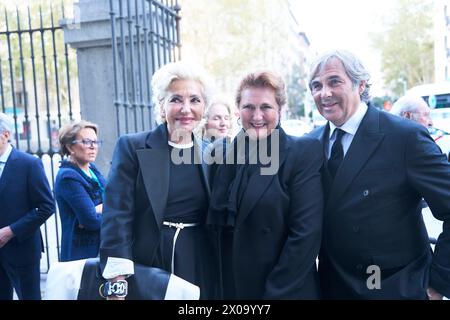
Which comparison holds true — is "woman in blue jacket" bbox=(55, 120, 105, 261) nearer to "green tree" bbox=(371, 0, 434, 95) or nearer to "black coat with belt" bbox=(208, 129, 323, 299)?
"black coat with belt" bbox=(208, 129, 323, 299)

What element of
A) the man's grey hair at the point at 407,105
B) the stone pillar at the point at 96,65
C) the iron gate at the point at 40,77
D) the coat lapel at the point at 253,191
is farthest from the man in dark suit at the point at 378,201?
the iron gate at the point at 40,77

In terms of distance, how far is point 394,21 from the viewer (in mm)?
32875

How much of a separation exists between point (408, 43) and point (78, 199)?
36137 mm

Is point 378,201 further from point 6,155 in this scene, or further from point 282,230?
point 6,155

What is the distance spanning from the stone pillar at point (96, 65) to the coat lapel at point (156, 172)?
2.41 meters

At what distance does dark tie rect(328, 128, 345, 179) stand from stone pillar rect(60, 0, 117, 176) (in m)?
2.87

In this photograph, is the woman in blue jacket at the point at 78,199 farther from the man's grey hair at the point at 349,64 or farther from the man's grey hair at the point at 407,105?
the man's grey hair at the point at 407,105

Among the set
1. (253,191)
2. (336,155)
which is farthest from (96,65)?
(336,155)

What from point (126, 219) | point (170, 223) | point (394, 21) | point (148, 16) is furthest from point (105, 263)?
point (394, 21)

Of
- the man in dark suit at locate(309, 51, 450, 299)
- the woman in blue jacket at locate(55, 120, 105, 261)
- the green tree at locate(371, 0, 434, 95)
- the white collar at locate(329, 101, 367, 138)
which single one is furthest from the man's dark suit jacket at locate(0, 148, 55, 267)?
the green tree at locate(371, 0, 434, 95)

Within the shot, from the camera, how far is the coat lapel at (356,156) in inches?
82.7

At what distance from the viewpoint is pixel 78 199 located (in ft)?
10.4

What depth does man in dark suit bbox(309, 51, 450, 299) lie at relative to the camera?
6.65 ft

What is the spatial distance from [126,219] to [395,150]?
1.36m
